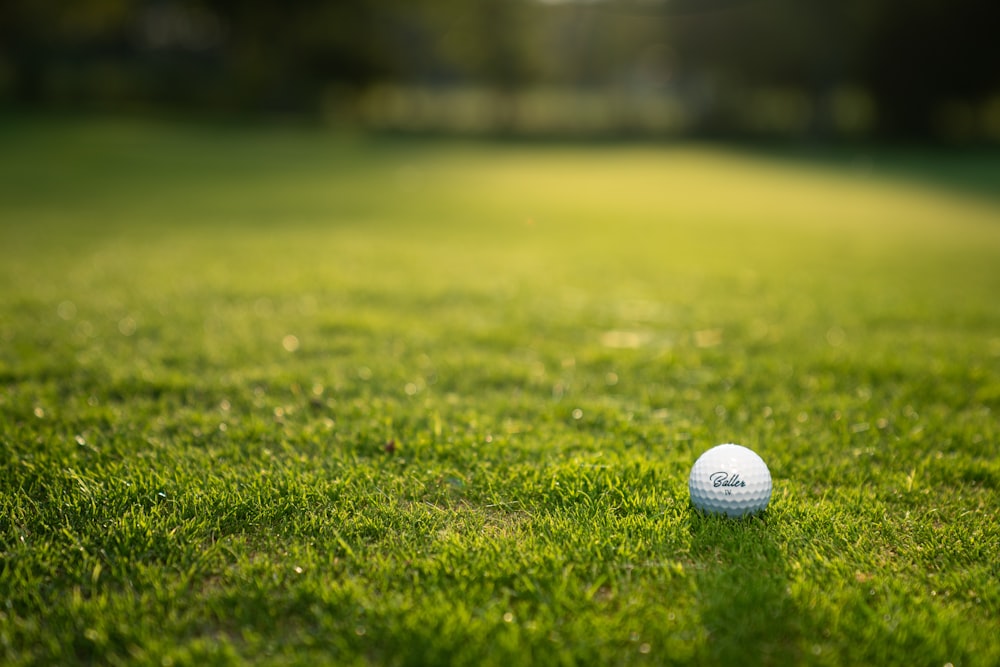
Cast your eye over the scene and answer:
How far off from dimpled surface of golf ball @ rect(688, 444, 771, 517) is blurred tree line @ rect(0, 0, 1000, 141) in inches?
1425

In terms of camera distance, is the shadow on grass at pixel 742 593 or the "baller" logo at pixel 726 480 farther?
the "baller" logo at pixel 726 480

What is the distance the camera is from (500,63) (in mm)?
42344

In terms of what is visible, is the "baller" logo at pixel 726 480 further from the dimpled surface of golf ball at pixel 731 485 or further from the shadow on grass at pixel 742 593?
the shadow on grass at pixel 742 593

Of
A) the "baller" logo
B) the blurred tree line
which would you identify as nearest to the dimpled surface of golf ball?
the "baller" logo

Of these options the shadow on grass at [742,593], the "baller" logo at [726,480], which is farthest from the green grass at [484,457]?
the "baller" logo at [726,480]

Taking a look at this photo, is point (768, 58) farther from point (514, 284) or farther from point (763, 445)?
point (763, 445)

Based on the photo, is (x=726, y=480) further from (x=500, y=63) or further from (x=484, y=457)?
(x=500, y=63)

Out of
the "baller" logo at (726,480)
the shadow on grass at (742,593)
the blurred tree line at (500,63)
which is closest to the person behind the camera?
the shadow on grass at (742,593)

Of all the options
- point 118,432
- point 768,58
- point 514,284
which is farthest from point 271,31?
point 118,432

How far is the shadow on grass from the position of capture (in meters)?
2.08

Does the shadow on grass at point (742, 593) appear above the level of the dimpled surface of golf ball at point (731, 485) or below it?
below

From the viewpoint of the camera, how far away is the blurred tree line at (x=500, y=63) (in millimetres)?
34750

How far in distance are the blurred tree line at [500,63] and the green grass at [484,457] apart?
102 feet

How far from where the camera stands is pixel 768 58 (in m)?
37.6
